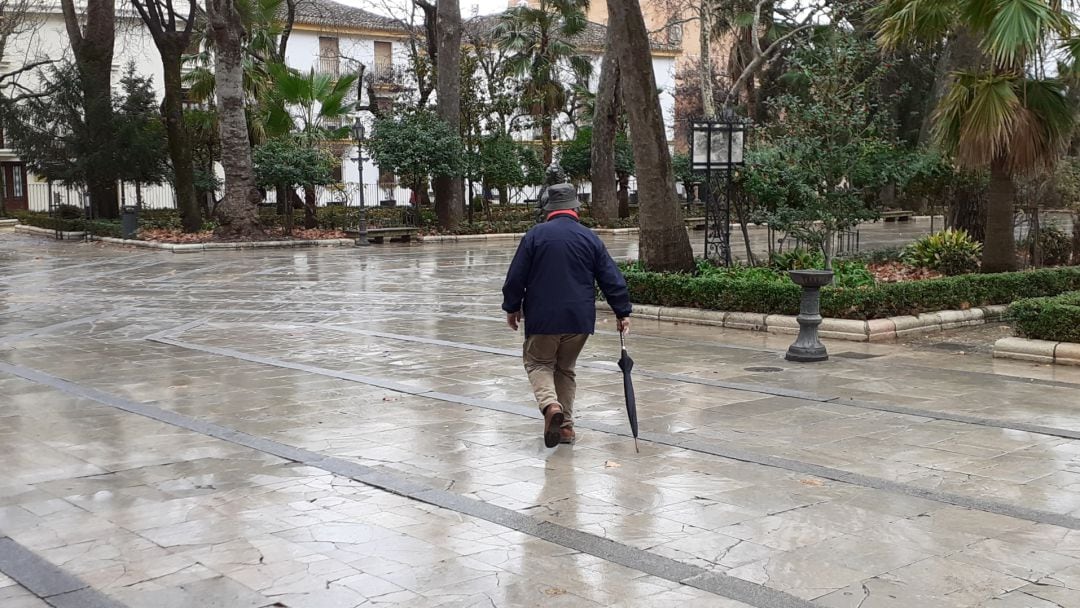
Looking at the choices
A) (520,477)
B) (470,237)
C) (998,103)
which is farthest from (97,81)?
(520,477)

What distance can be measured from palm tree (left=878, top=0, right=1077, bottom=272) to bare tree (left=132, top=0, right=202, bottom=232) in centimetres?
2071

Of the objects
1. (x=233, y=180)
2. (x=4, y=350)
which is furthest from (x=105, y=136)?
(x=4, y=350)

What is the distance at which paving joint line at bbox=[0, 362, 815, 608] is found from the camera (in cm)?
455

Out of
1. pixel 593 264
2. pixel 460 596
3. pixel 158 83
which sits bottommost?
pixel 460 596

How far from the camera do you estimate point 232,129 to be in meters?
27.3

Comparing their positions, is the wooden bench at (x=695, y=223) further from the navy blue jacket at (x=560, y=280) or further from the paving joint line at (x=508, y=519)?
the navy blue jacket at (x=560, y=280)

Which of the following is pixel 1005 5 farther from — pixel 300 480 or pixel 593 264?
pixel 300 480

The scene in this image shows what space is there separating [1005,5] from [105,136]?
2543 cm

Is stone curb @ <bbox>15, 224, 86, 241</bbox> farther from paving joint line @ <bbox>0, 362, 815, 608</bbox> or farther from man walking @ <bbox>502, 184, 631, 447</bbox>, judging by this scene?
man walking @ <bbox>502, 184, 631, 447</bbox>

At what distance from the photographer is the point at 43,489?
6.17m

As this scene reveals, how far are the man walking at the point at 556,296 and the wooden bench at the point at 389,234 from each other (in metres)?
23.2

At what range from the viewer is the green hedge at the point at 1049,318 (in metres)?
10.1

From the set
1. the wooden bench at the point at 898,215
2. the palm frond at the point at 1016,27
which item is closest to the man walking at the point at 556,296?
the palm frond at the point at 1016,27

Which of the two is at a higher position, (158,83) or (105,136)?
(158,83)
